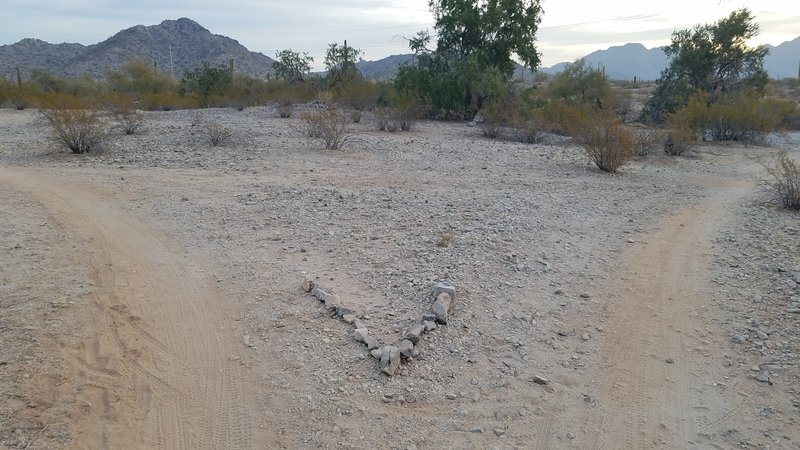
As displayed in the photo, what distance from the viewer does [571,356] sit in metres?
4.88

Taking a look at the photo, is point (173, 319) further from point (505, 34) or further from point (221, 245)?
point (505, 34)

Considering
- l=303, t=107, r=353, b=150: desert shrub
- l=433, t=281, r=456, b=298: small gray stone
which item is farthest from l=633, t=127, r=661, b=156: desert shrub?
l=433, t=281, r=456, b=298: small gray stone

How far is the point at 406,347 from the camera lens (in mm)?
4711

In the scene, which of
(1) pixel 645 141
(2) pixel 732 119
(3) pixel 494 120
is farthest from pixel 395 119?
(2) pixel 732 119

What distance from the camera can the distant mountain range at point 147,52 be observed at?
70.6 metres

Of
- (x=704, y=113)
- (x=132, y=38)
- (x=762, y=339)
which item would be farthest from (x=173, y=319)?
(x=132, y=38)

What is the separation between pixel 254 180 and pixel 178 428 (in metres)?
7.39

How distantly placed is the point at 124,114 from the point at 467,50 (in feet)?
48.0

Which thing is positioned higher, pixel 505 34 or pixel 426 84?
pixel 505 34

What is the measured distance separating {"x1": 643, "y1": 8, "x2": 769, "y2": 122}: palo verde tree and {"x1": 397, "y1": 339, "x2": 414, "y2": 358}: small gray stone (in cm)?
2295

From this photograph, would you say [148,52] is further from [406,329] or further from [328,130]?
[406,329]

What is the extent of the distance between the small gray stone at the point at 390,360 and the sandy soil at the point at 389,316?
0.29 ft

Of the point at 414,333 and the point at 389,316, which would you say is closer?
the point at 414,333

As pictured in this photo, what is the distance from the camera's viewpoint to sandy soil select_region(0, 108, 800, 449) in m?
3.99
